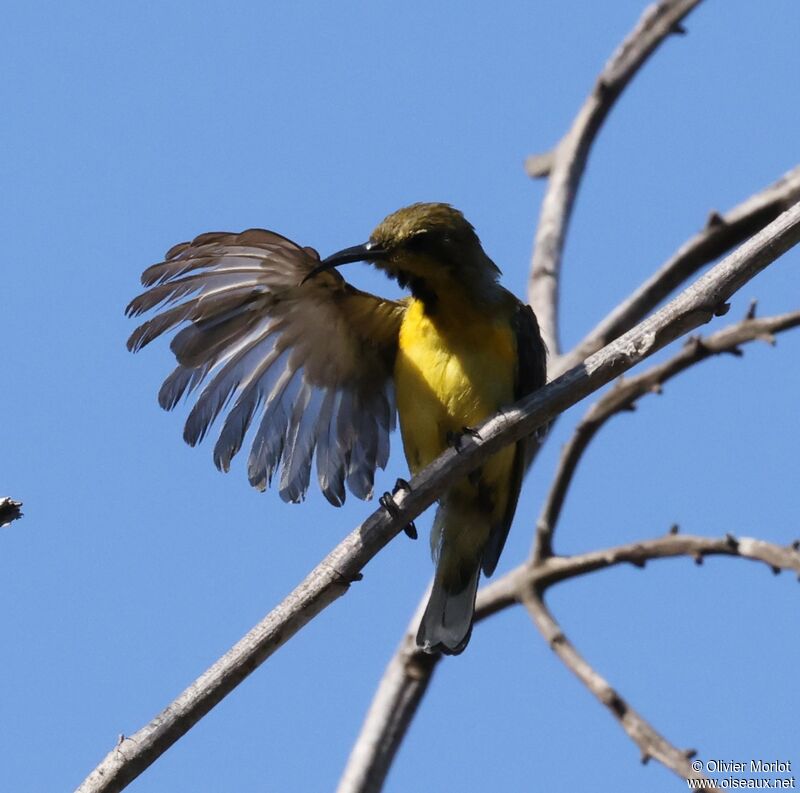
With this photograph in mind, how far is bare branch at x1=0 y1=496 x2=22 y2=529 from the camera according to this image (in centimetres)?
368

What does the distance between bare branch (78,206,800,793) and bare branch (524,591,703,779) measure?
5.26ft

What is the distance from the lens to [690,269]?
6.65 m

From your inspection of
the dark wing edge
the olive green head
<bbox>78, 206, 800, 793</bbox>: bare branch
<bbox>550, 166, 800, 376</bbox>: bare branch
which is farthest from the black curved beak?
<bbox>550, 166, 800, 376</bbox>: bare branch

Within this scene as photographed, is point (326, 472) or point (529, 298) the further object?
point (529, 298)

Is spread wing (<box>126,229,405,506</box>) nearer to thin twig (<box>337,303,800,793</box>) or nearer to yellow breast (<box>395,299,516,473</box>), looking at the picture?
yellow breast (<box>395,299,516,473</box>)

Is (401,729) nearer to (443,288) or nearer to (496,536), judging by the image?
(496,536)

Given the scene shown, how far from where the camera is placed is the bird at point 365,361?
5.27 meters

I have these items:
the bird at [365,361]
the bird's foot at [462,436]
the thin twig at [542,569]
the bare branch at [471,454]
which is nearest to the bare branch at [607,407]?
the thin twig at [542,569]

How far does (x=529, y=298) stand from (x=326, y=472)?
170 cm

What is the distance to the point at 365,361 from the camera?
19.0 feet

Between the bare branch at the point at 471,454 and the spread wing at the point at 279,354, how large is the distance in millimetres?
1314

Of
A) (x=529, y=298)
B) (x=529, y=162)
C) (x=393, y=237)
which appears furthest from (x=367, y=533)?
(x=529, y=162)

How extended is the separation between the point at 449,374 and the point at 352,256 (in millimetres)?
576

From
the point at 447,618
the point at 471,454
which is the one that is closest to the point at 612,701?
the point at 447,618
